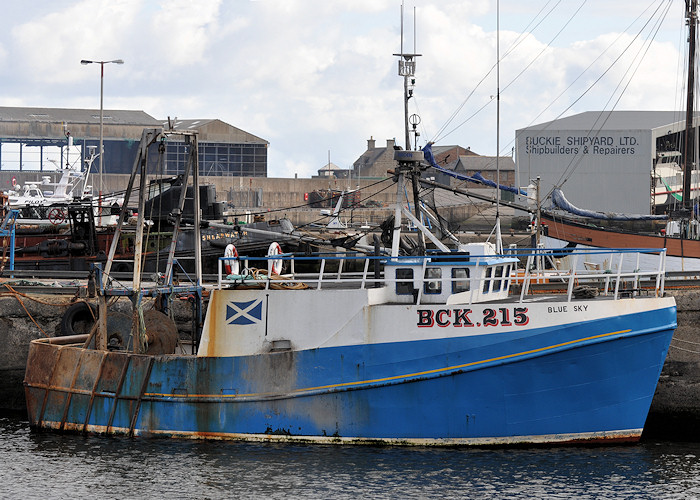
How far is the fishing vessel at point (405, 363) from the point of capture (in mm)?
17984

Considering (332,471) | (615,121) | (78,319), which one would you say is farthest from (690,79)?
(332,471)

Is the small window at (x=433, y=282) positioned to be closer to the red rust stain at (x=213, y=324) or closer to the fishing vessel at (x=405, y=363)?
the fishing vessel at (x=405, y=363)

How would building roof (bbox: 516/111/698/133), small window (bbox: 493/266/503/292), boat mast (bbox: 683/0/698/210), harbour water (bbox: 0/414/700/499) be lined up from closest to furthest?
harbour water (bbox: 0/414/700/499)
small window (bbox: 493/266/503/292)
boat mast (bbox: 683/0/698/210)
building roof (bbox: 516/111/698/133)

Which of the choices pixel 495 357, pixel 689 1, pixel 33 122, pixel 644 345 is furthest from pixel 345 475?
pixel 33 122

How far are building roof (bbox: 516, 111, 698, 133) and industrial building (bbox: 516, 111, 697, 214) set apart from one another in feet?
3.30

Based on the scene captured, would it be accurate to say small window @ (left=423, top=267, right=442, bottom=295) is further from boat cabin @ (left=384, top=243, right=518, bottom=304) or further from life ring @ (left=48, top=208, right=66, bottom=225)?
life ring @ (left=48, top=208, right=66, bottom=225)

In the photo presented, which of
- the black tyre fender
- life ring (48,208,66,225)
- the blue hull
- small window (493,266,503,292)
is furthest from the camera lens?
life ring (48,208,66,225)

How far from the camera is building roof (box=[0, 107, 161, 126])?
78.4 meters

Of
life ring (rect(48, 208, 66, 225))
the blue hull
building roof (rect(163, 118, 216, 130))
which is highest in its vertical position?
building roof (rect(163, 118, 216, 130))

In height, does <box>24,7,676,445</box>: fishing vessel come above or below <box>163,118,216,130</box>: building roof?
below

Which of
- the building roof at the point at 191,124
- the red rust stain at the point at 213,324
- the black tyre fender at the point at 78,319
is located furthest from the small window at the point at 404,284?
the building roof at the point at 191,124

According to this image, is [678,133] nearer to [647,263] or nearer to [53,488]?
[647,263]

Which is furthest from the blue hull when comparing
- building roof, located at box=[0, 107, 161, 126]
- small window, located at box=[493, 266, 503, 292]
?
building roof, located at box=[0, 107, 161, 126]

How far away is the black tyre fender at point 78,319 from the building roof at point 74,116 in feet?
186
